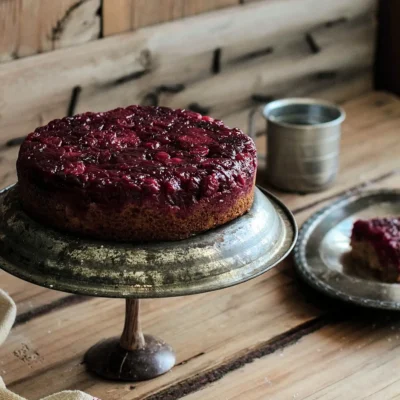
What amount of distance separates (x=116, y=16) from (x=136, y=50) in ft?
0.30

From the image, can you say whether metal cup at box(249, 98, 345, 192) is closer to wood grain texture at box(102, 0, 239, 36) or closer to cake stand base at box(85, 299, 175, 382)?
wood grain texture at box(102, 0, 239, 36)

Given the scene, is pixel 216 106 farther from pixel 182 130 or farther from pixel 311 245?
pixel 182 130

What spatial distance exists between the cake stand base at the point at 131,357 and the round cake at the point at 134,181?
22cm

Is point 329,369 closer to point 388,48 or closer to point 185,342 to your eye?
point 185,342

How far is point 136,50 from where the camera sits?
1.86 meters

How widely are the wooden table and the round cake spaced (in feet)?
0.95

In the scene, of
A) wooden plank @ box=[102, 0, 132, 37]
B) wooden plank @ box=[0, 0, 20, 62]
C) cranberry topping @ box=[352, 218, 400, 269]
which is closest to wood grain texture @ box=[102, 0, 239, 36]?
wooden plank @ box=[102, 0, 132, 37]

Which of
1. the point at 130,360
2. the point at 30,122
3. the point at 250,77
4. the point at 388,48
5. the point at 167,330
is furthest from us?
the point at 388,48

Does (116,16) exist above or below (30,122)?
above

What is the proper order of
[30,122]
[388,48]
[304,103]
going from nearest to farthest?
[30,122]
[304,103]
[388,48]

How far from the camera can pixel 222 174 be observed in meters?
1.15

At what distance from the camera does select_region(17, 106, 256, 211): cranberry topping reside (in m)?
1.10

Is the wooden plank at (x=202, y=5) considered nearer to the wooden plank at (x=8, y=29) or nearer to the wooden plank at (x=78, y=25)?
the wooden plank at (x=78, y=25)

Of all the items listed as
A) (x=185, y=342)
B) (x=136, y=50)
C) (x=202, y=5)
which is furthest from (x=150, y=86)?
(x=185, y=342)
